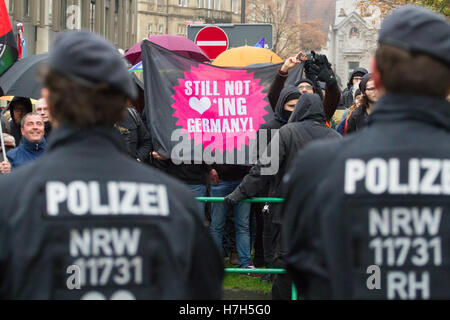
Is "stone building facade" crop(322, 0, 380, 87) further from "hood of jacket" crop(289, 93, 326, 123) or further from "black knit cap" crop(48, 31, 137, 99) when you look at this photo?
"black knit cap" crop(48, 31, 137, 99)

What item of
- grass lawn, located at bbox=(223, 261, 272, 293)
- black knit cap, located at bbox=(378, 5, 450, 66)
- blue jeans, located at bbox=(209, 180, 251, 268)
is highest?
black knit cap, located at bbox=(378, 5, 450, 66)

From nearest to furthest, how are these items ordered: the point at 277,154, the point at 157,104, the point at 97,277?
the point at 97,277 → the point at 277,154 → the point at 157,104

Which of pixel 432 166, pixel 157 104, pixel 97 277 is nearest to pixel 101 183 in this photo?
pixel 97 277

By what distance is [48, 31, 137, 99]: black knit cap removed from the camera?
2.71 m

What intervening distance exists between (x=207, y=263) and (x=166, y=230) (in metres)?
0.23

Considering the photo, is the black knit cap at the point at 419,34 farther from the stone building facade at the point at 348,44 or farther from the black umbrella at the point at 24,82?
the stone building facade at the point at 348,44

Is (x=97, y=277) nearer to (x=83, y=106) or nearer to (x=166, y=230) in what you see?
(x=166, y=230)

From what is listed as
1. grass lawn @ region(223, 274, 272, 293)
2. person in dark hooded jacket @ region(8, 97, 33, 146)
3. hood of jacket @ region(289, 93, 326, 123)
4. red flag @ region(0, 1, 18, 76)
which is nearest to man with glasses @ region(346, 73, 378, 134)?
hood of jacket @ region(289, 93, 326, 123)

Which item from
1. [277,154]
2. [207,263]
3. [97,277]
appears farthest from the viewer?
[277,154]

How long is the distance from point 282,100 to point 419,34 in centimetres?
511

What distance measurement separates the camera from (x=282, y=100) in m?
7.98

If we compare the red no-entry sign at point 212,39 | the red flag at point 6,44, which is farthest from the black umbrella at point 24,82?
the red no-entry sign at point 212,39

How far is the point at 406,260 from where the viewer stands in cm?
282

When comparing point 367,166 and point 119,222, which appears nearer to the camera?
point 119,222
